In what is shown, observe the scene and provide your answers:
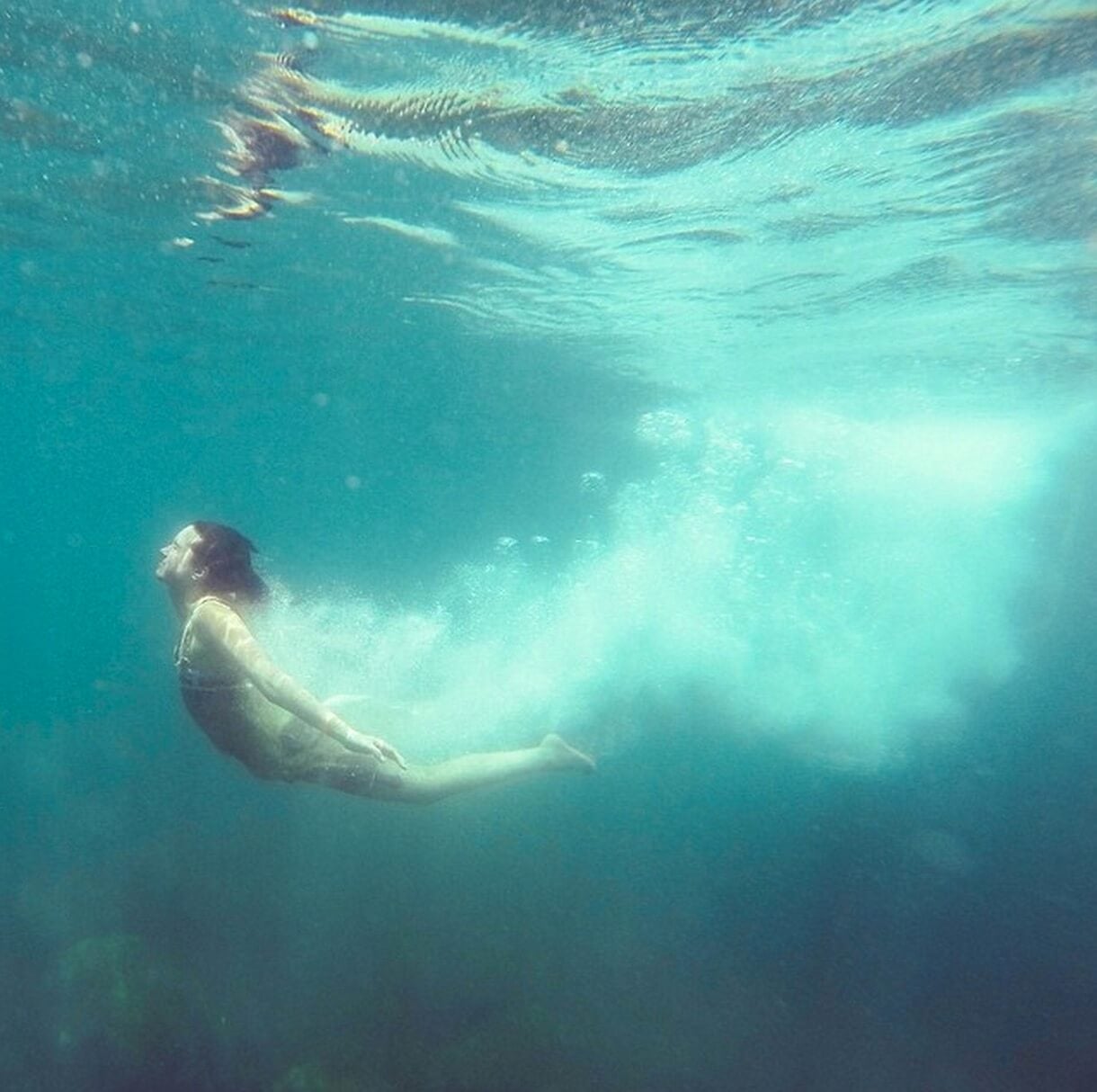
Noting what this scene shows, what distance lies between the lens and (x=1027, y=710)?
95.0 feet

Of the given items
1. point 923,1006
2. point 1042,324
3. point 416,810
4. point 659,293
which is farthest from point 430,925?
point 1042,324

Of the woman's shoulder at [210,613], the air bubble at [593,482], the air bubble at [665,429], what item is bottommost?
the woman's shoulder at [210,613]

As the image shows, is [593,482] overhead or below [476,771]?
overhead

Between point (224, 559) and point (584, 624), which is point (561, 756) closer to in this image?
point (224, 559)

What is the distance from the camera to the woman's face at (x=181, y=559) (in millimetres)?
5930

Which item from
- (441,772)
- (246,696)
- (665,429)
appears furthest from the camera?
(665,429)

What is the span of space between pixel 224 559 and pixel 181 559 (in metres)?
0.35

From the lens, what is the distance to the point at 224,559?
5.97 m

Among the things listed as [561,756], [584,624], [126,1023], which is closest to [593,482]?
[584,624]

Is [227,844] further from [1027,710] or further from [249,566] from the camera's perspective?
[1027,710]

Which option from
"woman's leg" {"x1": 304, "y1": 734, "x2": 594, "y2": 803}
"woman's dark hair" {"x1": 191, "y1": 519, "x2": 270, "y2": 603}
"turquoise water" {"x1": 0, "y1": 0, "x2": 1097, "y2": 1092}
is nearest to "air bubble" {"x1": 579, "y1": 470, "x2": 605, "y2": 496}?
"turquoise water" {"x1": 0, "y1": 0, "x2": 1097, "y2": 1092}

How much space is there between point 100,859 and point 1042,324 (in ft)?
85.9

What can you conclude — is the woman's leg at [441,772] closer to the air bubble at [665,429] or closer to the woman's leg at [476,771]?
the woman's leg at [476,771]

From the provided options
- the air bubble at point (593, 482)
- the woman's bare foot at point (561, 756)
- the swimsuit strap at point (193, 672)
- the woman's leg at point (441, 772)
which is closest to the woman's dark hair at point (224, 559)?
the swimsuit strap at point (193, 672)
